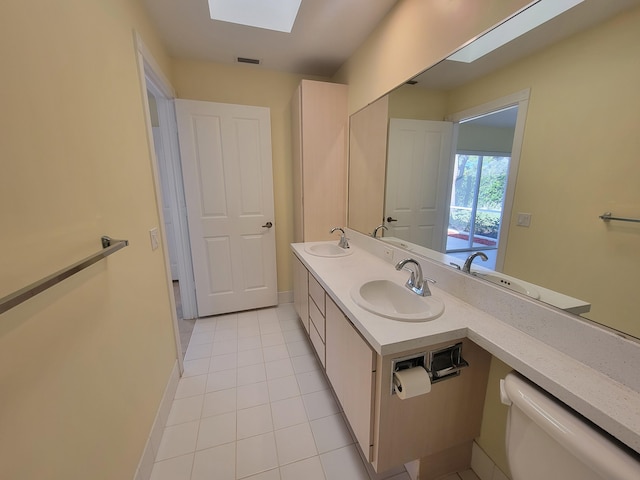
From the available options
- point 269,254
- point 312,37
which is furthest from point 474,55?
point 269,254

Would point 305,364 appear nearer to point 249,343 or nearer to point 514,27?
point 249,343

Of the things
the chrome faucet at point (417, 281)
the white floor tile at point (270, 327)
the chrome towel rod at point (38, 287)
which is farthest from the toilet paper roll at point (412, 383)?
the white floor tile at point (270, 327)

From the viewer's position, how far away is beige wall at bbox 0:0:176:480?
1.94 ft

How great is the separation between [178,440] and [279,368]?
0.71 m

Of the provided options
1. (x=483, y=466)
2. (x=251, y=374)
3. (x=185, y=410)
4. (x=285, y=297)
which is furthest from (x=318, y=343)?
(x=285, y=297)

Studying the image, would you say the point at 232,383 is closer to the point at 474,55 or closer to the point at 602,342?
the point at 602,342

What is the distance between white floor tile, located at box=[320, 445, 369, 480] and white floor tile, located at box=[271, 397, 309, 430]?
9.8 inches

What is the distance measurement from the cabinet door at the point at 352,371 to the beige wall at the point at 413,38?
1.43m

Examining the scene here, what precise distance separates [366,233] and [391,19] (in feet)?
4.88

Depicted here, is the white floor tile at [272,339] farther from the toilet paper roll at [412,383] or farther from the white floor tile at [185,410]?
the toilet paper roll at [412,383]

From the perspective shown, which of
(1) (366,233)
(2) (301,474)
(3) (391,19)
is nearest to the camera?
(2) (301,474)

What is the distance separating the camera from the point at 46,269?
0.68 metres

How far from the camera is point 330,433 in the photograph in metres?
1.41

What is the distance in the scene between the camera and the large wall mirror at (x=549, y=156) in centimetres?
75
